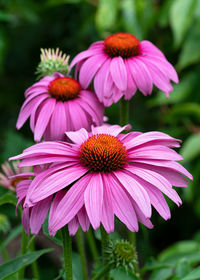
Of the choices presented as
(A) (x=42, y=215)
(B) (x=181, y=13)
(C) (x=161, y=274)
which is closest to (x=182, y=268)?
(C) (x=161, y=274)

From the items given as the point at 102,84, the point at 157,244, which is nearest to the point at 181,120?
the point at 157,244

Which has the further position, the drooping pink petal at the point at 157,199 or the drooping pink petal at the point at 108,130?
the drooping pink petal at the point at 108,130

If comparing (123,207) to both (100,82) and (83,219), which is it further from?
(100,82)

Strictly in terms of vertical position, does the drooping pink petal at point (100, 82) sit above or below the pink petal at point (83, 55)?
below

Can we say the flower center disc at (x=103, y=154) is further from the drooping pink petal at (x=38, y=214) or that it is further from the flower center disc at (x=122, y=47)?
the flower center disc at (x=122, y=47)

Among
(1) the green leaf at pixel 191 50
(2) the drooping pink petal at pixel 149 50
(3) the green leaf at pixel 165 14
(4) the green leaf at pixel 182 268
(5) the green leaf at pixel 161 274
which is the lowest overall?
(5) the green leaf at pixel 161 274

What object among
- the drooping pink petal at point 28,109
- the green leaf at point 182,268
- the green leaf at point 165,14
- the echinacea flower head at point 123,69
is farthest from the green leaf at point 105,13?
the green leaf at point 182,268

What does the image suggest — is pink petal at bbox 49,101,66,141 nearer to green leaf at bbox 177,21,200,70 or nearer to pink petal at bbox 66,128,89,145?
pink petal at bbox 66,128,89,145

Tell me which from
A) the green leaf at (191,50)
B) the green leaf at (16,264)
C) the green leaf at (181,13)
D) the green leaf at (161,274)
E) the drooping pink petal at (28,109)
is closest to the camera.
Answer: the green leaf at (16,264)

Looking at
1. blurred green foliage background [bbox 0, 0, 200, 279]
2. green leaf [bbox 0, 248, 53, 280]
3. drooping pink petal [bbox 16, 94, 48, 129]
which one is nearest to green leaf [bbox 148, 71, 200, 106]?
blurred green foliage background [bbox 0, 0, 200, 279]
